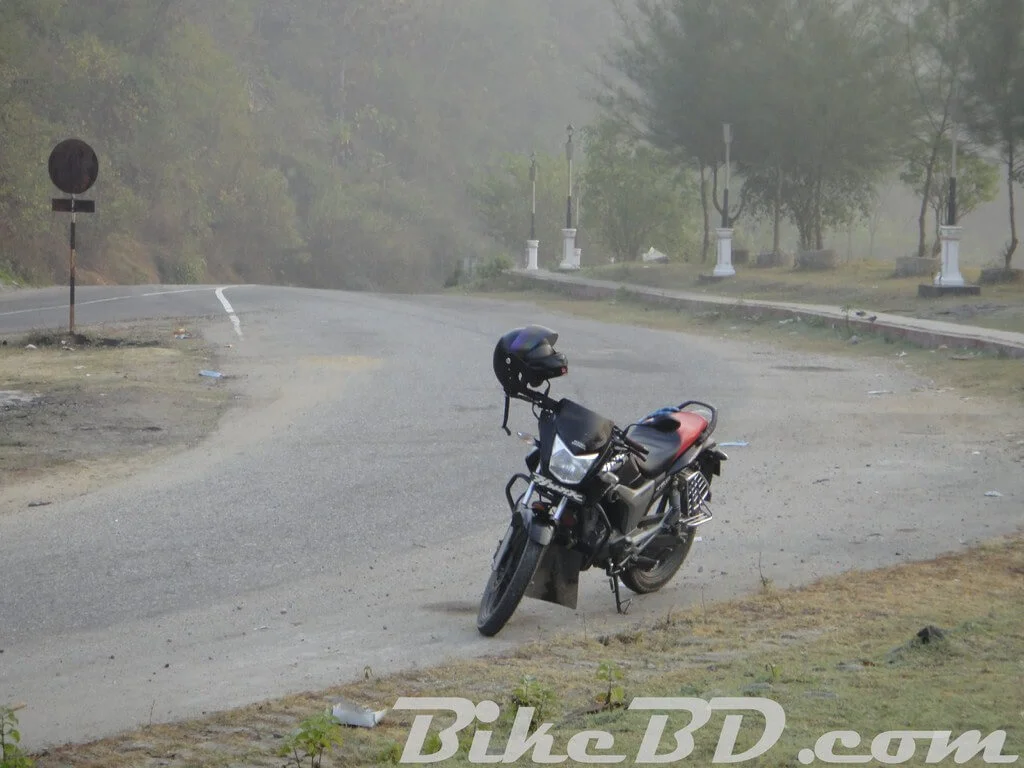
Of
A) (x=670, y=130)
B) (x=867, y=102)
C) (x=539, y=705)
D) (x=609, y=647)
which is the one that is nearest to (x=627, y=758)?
(x=539, y=705)

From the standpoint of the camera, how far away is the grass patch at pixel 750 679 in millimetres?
4812

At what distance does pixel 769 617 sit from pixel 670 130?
36.9 m

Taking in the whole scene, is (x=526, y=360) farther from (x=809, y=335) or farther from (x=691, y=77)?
(x=691, y=77)

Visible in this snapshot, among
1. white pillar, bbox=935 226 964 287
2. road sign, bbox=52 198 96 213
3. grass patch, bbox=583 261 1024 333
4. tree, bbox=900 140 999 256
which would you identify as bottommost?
grass patch, bbox=583 261 1024 333

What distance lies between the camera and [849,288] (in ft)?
98.9

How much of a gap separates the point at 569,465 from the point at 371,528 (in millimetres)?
2414

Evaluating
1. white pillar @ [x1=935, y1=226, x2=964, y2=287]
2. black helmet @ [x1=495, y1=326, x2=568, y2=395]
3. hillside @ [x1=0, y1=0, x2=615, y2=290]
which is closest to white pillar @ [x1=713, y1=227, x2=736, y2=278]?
white pillar @ [x1=935, y1=226, x2=964, y2=287]

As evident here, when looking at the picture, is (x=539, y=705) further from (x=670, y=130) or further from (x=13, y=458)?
(x=670, y=130)

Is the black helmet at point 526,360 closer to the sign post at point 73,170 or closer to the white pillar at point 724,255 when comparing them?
the sign post at point 73,170

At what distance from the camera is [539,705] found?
5.05m

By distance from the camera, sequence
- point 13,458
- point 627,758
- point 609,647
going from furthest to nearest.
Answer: point 13,458, point 609,647, point 627,758

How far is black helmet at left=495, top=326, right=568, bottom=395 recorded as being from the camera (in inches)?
263

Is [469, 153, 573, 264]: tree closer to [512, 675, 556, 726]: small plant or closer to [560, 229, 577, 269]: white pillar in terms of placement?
[560, 229, 577, 269]: white pillar

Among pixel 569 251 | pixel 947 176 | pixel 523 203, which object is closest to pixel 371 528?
pixel 947 176
